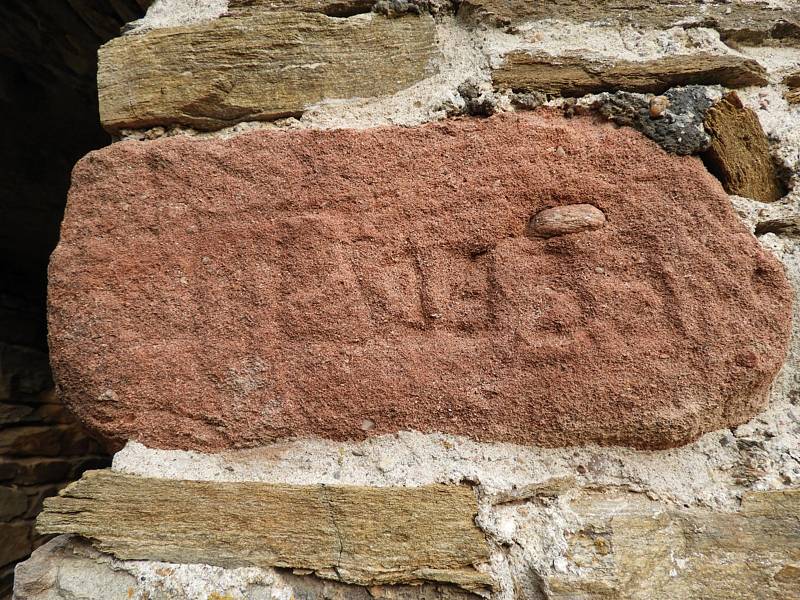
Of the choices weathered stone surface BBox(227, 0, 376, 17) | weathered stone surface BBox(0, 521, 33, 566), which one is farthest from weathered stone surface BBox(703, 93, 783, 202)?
weathered stone surface BBox(0, 521, 33, 566)

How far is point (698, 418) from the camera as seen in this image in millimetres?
583

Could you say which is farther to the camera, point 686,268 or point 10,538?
point 10,538

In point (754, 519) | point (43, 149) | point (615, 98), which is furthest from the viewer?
point (43, 149)

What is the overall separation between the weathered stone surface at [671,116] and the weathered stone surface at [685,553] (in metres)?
0.43

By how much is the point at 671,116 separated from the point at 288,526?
2.26 feet

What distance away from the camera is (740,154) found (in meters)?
0.65

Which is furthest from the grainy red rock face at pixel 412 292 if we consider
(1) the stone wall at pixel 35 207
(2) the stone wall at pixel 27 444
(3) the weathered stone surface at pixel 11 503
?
(3) the weathered stone surface at pixel 11 503

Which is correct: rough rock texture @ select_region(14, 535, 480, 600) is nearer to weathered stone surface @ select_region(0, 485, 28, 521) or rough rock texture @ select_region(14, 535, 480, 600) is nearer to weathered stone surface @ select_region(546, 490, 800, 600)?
weathered stone surface @ select_region(546, 490, 800, 600)

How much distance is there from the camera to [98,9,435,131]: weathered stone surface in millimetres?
700

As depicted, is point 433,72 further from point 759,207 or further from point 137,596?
point 137,596

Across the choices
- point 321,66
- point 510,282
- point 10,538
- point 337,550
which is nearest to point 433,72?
point 321,66

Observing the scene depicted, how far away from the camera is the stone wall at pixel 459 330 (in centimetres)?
57

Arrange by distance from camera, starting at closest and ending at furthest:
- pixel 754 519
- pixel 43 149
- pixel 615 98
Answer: pixel 754 519, pixel 615 98, pixel 43 149

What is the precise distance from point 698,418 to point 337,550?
1.45 feet
